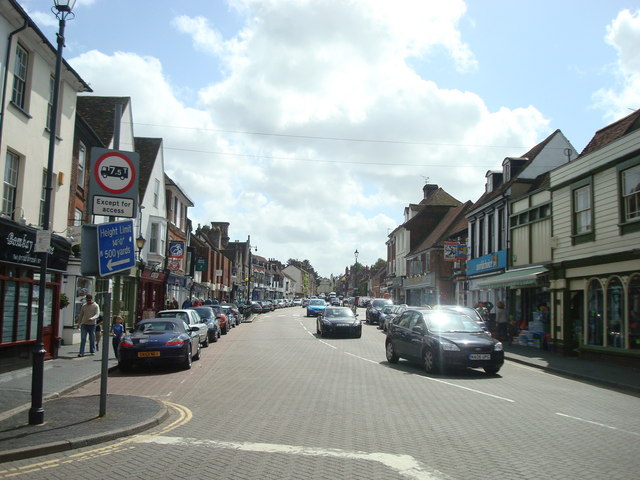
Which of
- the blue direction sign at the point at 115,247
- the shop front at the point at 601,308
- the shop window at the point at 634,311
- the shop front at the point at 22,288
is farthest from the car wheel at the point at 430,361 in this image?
the shop front at the point at 22,288

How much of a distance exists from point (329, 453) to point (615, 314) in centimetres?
1429

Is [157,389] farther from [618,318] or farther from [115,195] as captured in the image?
[618,318]

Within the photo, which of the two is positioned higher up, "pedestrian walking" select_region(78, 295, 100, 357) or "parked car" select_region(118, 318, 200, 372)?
"pedestrian walking" select_region(78, 295, 100, 357)

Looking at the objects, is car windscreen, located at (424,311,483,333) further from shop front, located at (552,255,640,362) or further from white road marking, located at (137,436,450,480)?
white road marking, located at (137,436,450,480)

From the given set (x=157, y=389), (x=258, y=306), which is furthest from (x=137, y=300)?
(x=258, y=306)

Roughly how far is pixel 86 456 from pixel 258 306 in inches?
2256

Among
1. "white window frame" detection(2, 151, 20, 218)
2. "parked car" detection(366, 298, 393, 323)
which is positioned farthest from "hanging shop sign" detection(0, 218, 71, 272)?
"parked car" detection(366, 298, 393, 323)

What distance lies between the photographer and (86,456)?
6625 mm

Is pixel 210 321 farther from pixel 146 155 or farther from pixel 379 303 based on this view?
pixel 379 303

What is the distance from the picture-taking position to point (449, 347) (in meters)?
13.7

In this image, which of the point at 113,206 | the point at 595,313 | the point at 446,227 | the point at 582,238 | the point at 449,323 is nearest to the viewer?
the point at 113,206

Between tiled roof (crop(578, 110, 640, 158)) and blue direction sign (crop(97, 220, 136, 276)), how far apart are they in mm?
16949

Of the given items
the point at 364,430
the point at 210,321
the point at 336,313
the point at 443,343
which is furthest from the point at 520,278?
the point at 364,430

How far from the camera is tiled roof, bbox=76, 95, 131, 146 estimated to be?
2456 cm
